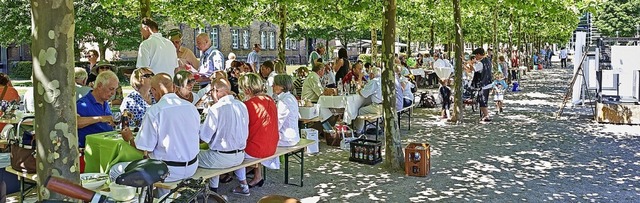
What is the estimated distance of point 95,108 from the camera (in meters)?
5.96

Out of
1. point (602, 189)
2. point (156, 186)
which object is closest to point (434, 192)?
point (602, 189)

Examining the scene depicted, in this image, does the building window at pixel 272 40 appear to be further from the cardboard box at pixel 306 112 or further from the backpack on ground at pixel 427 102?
the cardboard box at pixel 306 112

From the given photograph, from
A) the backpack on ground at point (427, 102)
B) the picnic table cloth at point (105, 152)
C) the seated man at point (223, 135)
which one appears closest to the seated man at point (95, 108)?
the picnic table cloth at point (105, 152)

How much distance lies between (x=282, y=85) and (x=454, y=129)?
5925 mm

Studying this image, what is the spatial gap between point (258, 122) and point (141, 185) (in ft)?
10.8

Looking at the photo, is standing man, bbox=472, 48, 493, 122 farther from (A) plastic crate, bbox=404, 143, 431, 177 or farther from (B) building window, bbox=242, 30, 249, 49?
(B) building window, bbox=242, 30, 249, 49

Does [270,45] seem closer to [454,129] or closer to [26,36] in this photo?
[26,36]

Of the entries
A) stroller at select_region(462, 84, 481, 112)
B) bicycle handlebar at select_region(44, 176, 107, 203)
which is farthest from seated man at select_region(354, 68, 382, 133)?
bicycle handlebar at select_region(44, 176, 107, 203)

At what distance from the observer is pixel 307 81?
37.2 feet

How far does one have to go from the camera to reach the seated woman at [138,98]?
6438 millimetres

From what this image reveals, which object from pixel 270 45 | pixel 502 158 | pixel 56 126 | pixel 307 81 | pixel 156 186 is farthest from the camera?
pixel 270 45

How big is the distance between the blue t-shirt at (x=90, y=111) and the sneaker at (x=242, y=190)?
63.9 inches

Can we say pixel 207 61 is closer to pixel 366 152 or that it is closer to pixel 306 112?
pixel 306 112

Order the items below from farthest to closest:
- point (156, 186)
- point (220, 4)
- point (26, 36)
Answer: point (26, 36)
point (220, 4)
point (156, 186)
